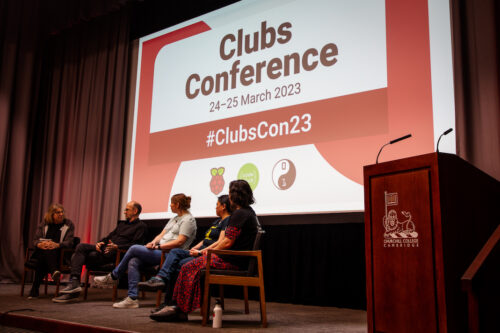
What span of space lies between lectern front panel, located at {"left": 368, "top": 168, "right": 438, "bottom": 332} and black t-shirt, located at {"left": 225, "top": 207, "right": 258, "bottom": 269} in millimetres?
1067

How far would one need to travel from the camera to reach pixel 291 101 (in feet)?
13.3

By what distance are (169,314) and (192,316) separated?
1.14 ft

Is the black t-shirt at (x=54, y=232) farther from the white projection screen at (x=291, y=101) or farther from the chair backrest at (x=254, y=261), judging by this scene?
the chair backrest at (x=254, y=261)

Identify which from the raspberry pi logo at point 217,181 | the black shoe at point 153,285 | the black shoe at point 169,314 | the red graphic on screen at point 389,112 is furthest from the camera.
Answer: the raspberry pi logo at point 217,181

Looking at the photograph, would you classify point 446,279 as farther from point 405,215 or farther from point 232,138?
point 232,138

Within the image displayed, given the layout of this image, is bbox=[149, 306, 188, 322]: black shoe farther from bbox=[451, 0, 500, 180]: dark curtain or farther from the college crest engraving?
bbox=[451, 0, 500, 180]: dark curtain

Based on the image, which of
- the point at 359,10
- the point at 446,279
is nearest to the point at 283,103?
the point at 359,10

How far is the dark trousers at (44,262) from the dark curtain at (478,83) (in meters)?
3.55

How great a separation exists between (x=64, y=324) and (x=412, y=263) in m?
2.09

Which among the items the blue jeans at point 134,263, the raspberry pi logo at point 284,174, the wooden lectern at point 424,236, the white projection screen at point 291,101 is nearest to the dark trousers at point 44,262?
the blue jeans at point 134,263

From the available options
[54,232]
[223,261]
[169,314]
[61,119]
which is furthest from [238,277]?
[61,119]

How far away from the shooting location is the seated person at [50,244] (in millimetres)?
4164

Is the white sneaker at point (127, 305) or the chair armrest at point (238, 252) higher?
the chair armrest at point (238, 252)

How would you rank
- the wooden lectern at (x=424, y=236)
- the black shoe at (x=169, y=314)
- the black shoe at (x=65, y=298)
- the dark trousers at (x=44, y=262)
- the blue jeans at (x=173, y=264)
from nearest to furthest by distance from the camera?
the wooden lectern at (x=424, y=236), the black shoe at (x=169, y=314), the blue jeans at (x=173, y=264), the black shoe at (x=65, y=298), the dark trousers at (x=44, y=262)
